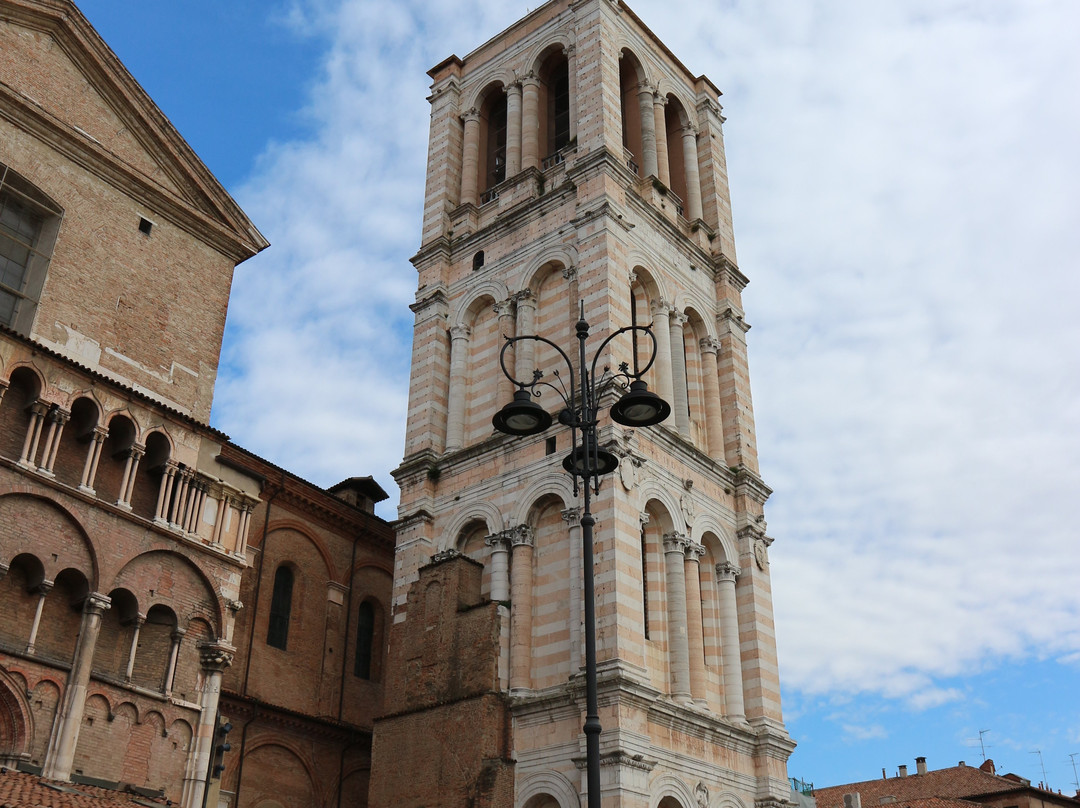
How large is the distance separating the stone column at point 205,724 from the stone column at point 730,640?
10636mm

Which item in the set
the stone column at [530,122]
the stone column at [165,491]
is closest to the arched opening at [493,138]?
the stone column at [530,122]

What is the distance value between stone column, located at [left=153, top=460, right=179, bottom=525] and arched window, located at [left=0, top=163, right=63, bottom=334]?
3.63 m

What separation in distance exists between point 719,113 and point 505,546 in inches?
699

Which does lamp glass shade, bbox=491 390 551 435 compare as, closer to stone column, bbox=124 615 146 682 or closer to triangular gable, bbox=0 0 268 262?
stone column, bbox=124 615 146 682

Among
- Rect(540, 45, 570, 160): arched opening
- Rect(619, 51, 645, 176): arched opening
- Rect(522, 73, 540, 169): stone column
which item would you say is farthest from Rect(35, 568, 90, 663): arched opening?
Rect(619, 51, 645, 176): arched opening

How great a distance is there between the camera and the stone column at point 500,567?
23.5 m

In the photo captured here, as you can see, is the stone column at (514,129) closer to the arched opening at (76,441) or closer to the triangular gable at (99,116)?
the triangular gable at (99,116)

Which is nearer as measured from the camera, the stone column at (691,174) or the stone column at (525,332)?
the stone column at (525,332)

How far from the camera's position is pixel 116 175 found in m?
23.6

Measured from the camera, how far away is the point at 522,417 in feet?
45.5

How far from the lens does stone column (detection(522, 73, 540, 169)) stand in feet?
98.5

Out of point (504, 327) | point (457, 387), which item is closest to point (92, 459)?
point (457, 387)

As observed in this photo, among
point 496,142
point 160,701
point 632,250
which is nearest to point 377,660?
point 160,701

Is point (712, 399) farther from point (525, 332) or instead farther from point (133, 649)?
point (133, 649)
